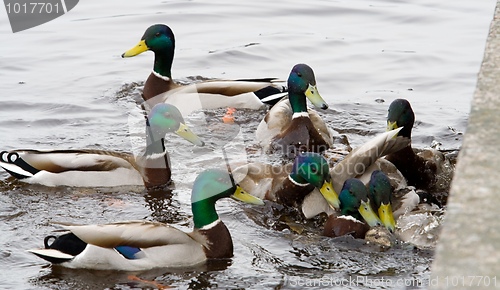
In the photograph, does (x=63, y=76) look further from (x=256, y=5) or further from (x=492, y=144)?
(x=492, y=144)

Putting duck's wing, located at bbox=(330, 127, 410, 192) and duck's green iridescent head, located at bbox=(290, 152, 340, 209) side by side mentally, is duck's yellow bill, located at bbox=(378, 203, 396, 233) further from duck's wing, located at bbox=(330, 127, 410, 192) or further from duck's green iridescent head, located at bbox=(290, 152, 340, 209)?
duck's wing, located at bbox=(330, 127, 410, 192)

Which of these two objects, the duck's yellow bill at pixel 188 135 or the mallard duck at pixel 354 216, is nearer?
the mallard duck at pixel 354 216

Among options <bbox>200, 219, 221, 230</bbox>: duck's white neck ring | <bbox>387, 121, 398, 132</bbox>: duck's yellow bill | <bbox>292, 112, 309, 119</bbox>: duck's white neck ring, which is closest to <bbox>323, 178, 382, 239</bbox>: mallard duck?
<bbox>200, 219, 221, 230</bbox>: duck's white neck ring

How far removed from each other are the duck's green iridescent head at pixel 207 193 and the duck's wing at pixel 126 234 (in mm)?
285

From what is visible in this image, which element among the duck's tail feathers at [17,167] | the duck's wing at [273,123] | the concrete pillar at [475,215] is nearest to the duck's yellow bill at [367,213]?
the duck's wing at [273,123]

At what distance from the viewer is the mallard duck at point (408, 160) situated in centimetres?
711

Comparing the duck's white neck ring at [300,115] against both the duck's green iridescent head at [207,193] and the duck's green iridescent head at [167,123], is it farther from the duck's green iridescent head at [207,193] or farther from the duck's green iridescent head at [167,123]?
the duck's green iridescent head at [207,193]

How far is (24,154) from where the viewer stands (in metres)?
7.09

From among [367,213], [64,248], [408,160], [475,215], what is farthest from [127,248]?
[475,215]

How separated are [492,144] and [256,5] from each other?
1063cm

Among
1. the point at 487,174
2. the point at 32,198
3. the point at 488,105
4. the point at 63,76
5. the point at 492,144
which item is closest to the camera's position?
the point at 487,174

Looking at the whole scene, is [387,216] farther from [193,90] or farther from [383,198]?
[193,90]

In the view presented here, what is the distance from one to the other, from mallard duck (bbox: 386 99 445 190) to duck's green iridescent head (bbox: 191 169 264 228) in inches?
73.1

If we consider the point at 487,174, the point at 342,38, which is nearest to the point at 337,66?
the point at 342,38
